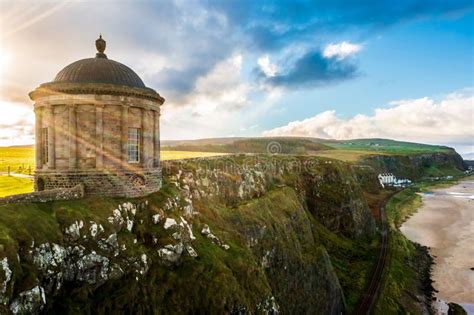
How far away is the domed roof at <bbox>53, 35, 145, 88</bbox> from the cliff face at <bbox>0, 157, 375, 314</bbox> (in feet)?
29.6

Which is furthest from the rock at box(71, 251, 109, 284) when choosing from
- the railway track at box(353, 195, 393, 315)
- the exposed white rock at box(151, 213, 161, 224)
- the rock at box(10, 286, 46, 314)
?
the railway track at box(353, 195, 393, 315)

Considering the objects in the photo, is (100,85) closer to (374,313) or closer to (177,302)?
(177,302)

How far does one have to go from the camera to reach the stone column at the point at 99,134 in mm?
23562

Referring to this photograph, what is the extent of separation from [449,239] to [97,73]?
79129mm

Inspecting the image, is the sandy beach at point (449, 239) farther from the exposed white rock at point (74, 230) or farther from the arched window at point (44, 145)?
the arched window at point (44, 145)

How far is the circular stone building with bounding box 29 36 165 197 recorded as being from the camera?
76.2ft

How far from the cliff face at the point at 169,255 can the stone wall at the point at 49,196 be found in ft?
2.32

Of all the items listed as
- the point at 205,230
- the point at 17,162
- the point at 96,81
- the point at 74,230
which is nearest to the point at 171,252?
the point at 205,230

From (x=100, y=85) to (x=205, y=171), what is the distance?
685 inches

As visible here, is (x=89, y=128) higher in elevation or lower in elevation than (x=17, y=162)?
higher

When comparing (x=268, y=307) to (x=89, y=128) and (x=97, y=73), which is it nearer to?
(x=89, y=128)

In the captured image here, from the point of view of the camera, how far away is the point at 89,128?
928 inches

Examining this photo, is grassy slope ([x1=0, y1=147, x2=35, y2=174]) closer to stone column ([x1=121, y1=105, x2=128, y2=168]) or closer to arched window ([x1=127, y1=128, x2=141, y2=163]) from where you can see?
arched window ([x1=127, y1=128, x2=141, y2=163])

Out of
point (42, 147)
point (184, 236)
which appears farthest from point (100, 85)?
point (184, 236)
